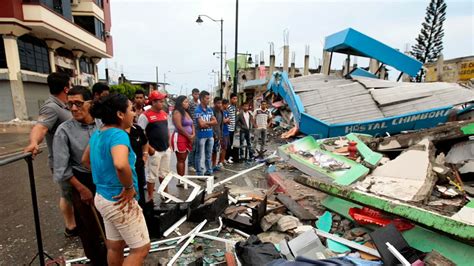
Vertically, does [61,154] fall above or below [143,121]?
below

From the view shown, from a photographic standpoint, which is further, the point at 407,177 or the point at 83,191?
the point at 407,177

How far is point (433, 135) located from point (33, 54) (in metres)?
21.0

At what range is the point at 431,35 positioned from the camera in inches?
1179

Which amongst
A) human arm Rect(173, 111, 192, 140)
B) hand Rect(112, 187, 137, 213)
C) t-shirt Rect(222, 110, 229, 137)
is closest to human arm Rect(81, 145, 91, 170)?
hand Rect(112, 187, 137, 213)

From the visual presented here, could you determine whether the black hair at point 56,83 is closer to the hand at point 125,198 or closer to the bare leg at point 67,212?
the bare leg at point 67,212

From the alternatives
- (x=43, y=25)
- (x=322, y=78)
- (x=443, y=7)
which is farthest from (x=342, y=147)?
(x=443, y=7)

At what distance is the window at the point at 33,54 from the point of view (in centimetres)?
1609

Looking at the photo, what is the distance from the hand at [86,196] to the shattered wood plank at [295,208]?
2.57m

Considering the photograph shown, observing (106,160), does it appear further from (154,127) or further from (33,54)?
(33,54)

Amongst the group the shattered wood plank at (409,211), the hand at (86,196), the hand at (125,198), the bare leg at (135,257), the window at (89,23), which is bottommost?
the bare leg at (135,257)

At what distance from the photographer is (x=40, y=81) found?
1720 cm

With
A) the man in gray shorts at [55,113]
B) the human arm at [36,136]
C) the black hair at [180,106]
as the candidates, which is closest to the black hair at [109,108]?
the human arm at [36,136]

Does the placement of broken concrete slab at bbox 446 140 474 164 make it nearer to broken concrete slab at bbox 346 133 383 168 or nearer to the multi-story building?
broken concrete slab at bbox 346 133 383 168

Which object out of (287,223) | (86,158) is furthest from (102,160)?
(287,223)
